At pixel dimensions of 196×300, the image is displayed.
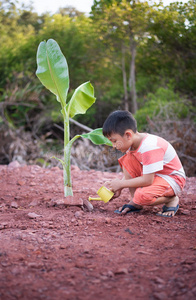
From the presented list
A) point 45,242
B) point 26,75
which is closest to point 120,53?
point 26,75

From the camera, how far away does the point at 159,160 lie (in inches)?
90.7

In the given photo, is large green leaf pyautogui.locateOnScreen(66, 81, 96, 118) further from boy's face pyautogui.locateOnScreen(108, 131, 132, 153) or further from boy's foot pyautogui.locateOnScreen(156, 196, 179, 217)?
boy's foot pyautogui.locateOnScreen(156, 196, 179, 217)

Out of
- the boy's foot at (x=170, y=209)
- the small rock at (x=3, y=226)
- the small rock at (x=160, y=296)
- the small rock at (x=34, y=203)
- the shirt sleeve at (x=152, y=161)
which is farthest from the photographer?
the small rock at (x=34, y=203)

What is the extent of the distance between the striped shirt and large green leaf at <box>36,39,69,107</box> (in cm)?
89

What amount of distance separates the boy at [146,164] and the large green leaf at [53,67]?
23.9 inches

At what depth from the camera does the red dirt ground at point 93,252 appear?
4.16 ft

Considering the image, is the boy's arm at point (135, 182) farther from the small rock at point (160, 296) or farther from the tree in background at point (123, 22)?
the tree in background at point (123, 22)

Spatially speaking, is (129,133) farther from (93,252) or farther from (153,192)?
(93,252)

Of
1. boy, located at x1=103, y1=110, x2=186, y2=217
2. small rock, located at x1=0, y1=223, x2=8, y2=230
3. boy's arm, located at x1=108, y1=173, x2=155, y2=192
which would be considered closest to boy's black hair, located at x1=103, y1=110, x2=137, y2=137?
boy, located at x1=103, y1=110, x2=186, y2=217

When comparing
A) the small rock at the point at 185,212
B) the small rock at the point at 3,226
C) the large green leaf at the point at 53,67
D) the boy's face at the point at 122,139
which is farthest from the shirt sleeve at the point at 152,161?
the small rock at the point at 3,226

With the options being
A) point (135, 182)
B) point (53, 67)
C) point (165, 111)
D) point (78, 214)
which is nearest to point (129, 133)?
point (135, 182)

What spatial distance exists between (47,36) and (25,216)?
21.2 feet

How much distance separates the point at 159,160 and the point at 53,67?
125 cm

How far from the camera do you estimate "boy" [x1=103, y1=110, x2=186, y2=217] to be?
7.61 feet
